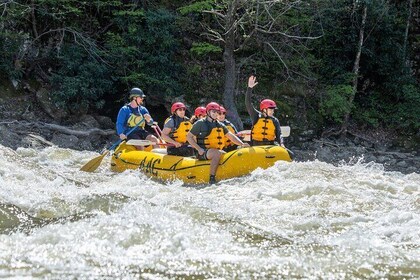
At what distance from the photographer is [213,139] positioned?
973 cm

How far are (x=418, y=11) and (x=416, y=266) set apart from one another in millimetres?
17146

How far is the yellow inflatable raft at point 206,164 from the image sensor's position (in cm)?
923

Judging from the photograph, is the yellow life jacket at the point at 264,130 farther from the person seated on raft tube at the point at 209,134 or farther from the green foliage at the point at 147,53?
the green foliage at the point at 147,53

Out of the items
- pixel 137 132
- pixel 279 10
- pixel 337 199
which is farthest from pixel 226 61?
pixel 337 199

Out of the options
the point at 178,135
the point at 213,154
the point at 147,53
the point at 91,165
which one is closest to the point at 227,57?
the point at 147,53

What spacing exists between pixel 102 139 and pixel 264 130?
6.41 metres

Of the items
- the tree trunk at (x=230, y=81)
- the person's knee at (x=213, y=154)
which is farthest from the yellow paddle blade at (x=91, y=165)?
the tree trunk at (x=230, y=81)

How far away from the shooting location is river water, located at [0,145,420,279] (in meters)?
4.55

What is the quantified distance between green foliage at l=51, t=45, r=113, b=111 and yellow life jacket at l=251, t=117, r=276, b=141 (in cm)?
663

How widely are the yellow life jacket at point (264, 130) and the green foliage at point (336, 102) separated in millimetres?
7269

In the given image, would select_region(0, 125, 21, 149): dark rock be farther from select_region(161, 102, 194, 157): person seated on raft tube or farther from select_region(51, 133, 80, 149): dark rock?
select_region(161, 102, 194, 157): person seated on raft tube

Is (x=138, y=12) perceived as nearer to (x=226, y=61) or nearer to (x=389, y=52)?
(x=226, y=61)

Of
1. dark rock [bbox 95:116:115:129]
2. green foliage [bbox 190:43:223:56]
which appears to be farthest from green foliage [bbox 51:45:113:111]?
green foliage [bbox 190:43:223:56]

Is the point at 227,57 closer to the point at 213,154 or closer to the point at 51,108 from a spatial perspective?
the point at 51,108
